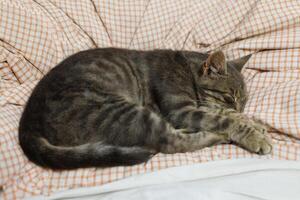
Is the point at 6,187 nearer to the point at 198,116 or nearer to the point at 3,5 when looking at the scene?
the point at 198,116

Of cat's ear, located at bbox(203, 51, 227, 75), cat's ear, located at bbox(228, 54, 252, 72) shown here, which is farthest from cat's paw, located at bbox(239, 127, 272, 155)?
cat's ear, located at bbox(228, 54, 252, 72)

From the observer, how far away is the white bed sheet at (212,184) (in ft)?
5.15

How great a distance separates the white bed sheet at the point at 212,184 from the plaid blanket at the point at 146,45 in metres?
0.07

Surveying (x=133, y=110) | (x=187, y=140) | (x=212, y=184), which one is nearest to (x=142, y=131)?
(x=133, y=110)

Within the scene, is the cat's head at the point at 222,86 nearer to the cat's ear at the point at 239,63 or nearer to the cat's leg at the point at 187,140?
the cat's ear at the point at 239,63

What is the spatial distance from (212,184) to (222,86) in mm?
711

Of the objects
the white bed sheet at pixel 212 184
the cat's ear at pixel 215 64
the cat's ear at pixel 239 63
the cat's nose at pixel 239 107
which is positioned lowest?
the white bed sheet at pixel 212 184

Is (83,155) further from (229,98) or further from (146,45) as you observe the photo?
(146,45)

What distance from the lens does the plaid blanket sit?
1768 millimetres

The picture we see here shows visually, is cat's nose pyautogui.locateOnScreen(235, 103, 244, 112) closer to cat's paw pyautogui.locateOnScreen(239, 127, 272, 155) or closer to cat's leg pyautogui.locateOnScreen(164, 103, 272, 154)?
cat's leg pyautogui.locateOnScreen(164, 103, 272, 154)

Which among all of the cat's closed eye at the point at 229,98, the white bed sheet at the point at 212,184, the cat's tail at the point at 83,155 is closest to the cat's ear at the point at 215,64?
the cat's closed eye at the point at 229,98

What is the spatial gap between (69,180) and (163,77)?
86 centimetres

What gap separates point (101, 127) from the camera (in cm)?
182

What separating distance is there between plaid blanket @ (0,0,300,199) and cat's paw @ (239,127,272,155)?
0.13ft
